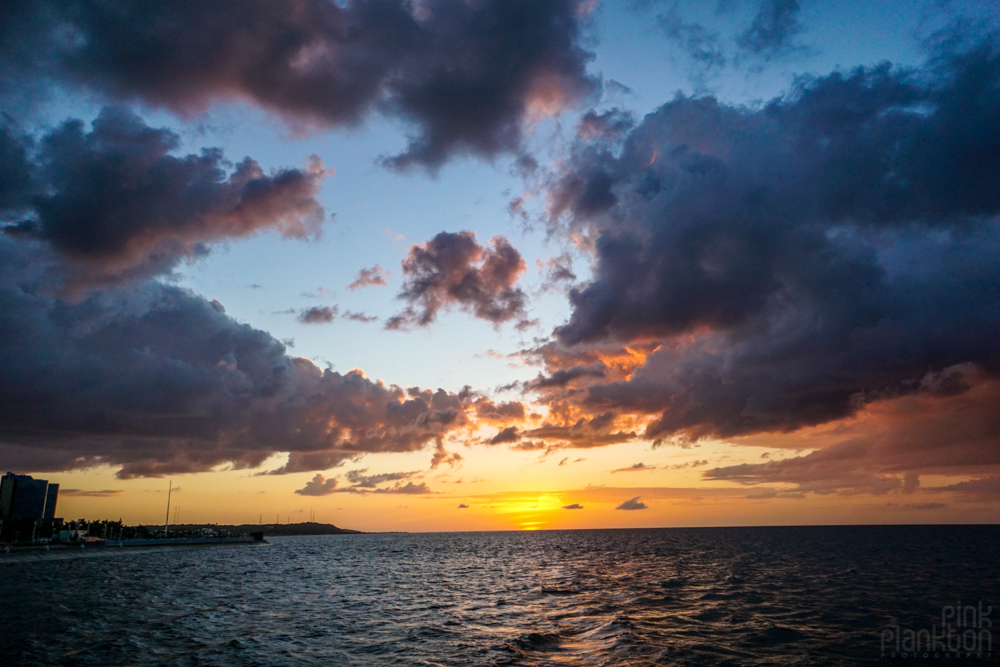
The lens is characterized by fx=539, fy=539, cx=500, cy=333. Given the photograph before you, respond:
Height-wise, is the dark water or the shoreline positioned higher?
the dark water

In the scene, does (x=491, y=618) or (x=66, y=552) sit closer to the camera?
(x=491, y=618)

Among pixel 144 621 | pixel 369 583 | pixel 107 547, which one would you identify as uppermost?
pixel 144 621

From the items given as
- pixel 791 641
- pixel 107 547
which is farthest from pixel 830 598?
pixel 107 547

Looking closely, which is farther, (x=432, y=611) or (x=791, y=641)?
(x=432, y=611)

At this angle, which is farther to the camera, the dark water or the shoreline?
the shoreline

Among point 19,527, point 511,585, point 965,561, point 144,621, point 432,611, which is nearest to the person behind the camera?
point 144,621

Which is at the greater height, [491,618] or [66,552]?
[491,618]

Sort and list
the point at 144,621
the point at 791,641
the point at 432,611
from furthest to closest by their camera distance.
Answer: the point at 432,611
the point at 144,621
the point at 791,641

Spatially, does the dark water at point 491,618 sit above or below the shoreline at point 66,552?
above

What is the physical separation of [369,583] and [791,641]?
5703 centimetres

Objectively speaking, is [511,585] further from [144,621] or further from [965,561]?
[965,561]

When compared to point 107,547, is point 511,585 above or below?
above

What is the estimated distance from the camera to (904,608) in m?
44.2

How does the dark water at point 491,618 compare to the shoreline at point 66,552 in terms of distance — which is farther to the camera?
the shoreline at point 66,552
